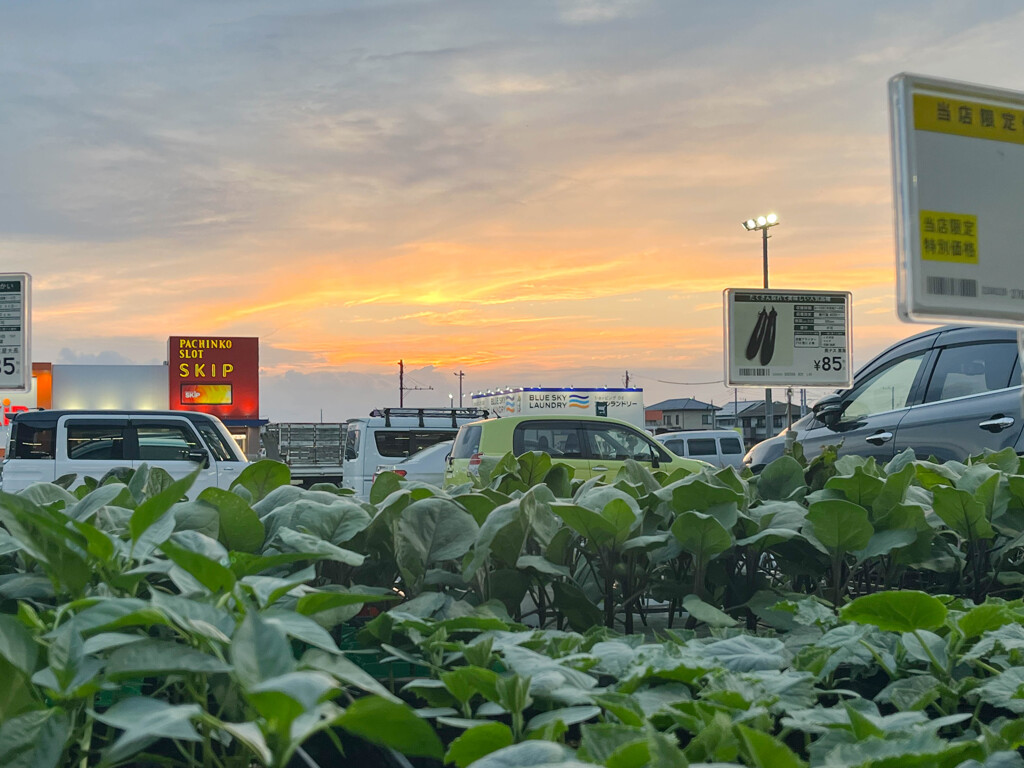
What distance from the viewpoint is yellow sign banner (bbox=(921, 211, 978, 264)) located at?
6.61ft

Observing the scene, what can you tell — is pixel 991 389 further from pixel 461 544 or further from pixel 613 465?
pixel 613 465

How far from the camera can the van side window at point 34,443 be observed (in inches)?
519

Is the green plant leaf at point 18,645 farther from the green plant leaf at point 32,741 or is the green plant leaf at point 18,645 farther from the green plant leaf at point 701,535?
the green plant leaf at point 701,535

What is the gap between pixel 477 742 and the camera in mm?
771

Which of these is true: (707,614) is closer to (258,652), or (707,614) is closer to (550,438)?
(258,652)

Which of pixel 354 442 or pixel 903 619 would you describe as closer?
pixel 903 619

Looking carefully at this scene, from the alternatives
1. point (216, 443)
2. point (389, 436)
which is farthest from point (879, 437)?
point (389, 436)

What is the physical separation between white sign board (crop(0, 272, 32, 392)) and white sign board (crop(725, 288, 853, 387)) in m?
5.51

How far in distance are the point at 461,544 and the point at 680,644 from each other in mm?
305

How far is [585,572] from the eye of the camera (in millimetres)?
1425

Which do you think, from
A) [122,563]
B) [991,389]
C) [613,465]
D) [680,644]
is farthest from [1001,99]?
[613,465]

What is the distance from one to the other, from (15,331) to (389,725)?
7.97 m

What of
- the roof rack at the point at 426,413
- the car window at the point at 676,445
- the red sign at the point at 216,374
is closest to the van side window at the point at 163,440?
the roof rack at the point at 426,413

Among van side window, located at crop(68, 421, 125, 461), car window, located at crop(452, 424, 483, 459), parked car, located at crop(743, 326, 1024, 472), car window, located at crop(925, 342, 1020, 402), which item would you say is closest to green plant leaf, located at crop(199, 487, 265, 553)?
parked car, located at crop(743, 326, 1024, 472)
